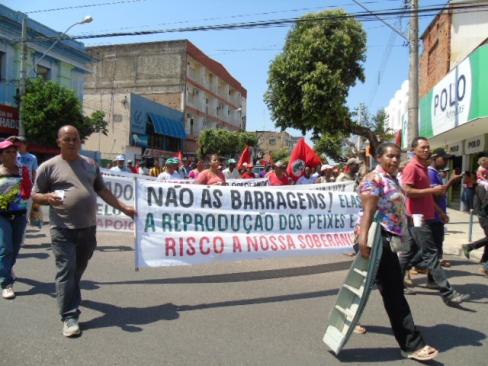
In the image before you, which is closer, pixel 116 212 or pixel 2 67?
pixel 116 212

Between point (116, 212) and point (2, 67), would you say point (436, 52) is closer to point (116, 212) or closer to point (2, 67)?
point (116, 212)

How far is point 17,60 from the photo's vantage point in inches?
923

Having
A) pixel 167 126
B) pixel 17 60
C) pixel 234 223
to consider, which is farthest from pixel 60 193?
pixel 167 126

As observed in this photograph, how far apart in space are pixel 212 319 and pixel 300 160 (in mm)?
6597

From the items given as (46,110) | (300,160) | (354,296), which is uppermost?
(46,110)

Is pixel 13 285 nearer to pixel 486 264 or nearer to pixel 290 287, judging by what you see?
pixel 290 287

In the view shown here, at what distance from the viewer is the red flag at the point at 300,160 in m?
10.5

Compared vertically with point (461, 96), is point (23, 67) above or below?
above

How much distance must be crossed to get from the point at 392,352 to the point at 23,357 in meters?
3.01

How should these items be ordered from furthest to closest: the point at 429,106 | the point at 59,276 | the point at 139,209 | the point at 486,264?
the point at 429,106
the point at 486,264
the point at 139,209
the point at 59,276

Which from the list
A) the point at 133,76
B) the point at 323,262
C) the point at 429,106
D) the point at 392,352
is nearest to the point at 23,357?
the point at 392,352

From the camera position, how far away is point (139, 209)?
17.4 feet

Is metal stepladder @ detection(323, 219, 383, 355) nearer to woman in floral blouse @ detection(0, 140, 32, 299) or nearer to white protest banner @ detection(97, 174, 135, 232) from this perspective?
woman in floral blouse @ detection(0, 140, 32, 299)

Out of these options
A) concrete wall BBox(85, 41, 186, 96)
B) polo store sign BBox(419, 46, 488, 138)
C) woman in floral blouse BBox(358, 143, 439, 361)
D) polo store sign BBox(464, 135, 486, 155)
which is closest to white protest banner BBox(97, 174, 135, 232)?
woman in floral blouse BBox(358, 143, 439, 361)
